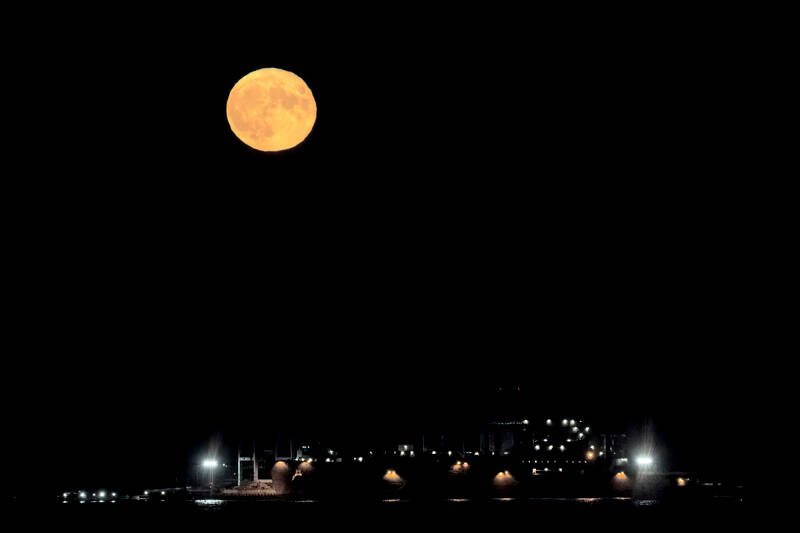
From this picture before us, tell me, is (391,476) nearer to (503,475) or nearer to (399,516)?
(503,475)

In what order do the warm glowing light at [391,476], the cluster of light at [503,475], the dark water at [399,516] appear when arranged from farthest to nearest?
1. the warm glowing light at [391,476]
2. the cluster of light at [503,475]
3. the dark water at [399,516]

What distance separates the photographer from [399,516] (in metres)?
28.1

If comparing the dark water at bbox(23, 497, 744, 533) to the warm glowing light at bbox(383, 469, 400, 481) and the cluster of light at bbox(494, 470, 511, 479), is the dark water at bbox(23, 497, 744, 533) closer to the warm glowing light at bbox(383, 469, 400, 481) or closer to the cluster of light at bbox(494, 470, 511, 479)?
the cluster of light at bbox(494, 470, 511, 479)

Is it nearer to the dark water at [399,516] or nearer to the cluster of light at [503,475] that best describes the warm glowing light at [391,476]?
the dark water at [399,516]

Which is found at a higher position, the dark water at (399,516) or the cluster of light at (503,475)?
the dark water at (399,516)

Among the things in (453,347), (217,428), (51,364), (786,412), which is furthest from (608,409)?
(51,364)

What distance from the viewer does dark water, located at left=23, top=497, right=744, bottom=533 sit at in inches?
961

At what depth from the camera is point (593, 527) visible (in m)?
25.6

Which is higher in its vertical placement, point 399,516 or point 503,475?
point 399,516

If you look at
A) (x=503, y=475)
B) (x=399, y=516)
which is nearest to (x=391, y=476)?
(x=503, y=475)

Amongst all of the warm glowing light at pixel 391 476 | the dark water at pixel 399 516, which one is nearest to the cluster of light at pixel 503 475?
the dark water at pixel 399 516

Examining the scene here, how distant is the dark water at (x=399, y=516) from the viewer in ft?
80.1

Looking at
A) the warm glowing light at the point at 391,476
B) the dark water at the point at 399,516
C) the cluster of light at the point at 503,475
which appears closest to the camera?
the dark water at the point at 399,516

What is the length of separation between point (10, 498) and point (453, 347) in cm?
2841
